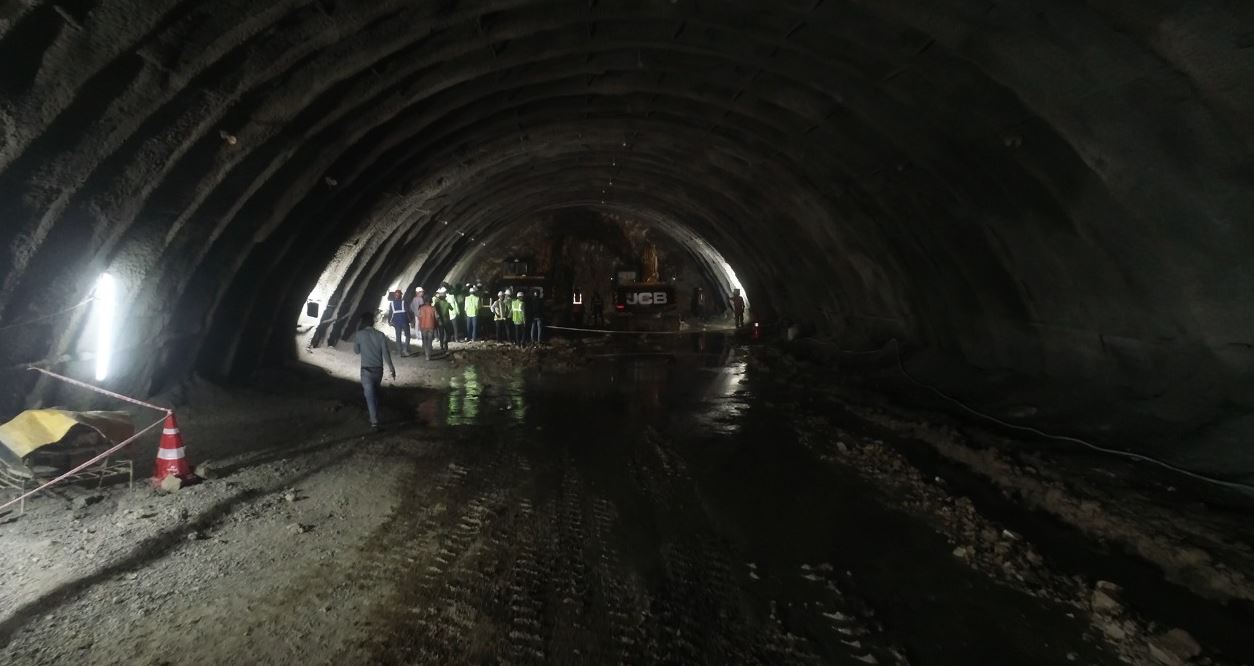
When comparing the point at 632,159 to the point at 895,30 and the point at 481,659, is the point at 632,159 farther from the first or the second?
the point at 481,659

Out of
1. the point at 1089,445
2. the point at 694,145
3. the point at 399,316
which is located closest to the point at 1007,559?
the point at 1089,445

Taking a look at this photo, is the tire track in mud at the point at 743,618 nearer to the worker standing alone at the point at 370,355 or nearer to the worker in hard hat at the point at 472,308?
the worker standing alone at the point at 370,355

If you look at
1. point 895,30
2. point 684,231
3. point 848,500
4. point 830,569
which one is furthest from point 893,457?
point 684,231

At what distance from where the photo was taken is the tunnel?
420 centimetres

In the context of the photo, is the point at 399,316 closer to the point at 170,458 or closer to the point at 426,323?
the point at 426,323

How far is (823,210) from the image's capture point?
12.4m

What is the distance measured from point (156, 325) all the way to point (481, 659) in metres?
7.47

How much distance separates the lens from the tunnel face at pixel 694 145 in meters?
5.01

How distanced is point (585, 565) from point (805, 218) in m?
10.6

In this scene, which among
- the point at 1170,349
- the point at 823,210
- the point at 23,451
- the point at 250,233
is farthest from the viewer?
the point at 823,210

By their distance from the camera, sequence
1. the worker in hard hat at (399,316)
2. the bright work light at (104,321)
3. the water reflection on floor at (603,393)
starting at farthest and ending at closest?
the worker in hard hat at (399,316) < the water reflection on floor at (603,393) < the bright work light at (104,321)

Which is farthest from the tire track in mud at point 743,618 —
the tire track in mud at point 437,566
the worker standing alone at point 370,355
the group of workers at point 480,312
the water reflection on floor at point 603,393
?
the group of workers at point 480,312

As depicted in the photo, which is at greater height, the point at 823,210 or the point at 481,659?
the point at 823,210

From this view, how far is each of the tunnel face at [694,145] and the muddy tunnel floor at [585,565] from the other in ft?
7.60
